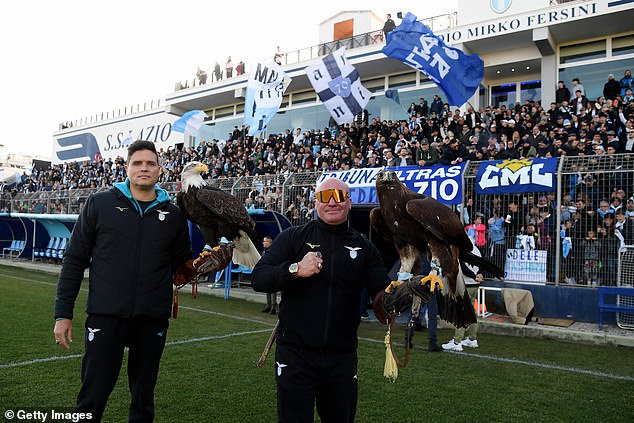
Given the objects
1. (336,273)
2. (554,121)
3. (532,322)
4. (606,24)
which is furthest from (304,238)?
(606,24)

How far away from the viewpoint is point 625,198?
9.14 meters

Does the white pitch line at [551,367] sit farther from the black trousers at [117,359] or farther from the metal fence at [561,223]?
the black trousers at [117,359]

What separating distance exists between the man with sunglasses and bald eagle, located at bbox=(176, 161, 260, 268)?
151 centimetres

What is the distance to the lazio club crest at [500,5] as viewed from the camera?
60.0 ft

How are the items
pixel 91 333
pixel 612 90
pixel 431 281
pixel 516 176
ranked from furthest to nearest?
pixel 612 90
pixel 516 176
pixel 91 333
pixel 431 281

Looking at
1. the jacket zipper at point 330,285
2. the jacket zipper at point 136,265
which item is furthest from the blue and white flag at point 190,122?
the jacket zipper at point 330,285

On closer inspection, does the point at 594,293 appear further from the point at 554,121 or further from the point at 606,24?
the point at 606,24

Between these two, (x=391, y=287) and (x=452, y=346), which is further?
(x=452, y=346)

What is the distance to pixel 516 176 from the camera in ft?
33.0

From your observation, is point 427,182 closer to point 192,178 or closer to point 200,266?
point 192,178

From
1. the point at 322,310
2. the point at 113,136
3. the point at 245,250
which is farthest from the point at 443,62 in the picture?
the point at 113,136

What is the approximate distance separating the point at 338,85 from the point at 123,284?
46.8ft

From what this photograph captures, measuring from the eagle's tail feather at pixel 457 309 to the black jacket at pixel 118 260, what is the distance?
195cm

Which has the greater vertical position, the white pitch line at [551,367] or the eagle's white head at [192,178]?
the eagle's white head at [192,178]
